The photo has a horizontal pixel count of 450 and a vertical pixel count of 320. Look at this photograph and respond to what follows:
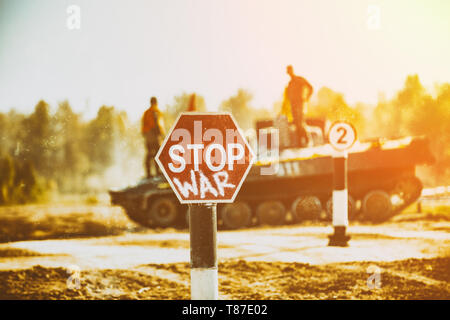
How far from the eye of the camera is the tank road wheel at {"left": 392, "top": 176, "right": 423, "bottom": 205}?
5.51 metres

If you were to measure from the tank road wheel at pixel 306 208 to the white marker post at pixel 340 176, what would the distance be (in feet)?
6.23

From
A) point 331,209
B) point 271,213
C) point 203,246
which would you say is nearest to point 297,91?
point 331,209

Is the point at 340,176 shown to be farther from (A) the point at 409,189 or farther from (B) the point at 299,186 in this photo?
(B) the point at 299,186

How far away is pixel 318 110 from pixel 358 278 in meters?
1.92

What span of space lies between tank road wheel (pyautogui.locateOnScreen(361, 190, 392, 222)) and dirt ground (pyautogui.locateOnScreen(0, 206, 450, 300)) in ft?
3.96

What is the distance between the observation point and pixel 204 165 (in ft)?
6.75

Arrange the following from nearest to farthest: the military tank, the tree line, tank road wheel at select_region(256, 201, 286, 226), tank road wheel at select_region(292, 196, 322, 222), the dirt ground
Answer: the dirt ground, the tree line, the military tank, tank road wheel at select_region(292, 196, 322, 222), tank road wheel at select_region(256, 201, 286, 226)

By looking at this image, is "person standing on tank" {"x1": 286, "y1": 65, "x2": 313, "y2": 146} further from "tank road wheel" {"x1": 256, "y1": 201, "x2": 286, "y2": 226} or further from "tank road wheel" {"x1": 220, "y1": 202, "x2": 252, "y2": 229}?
"tank road wheel" {"x1": 256, "y1": 201, "x2": 286, "y2": 226}

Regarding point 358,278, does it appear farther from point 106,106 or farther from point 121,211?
point 121,211

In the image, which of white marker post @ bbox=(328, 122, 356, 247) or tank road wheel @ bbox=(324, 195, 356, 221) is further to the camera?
tank road wheel @ bbox=(324, 195, 356, 221)

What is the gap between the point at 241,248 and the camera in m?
4.67

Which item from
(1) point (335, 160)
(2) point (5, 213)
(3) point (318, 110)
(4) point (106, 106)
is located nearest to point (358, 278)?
(1) point (335, 160)

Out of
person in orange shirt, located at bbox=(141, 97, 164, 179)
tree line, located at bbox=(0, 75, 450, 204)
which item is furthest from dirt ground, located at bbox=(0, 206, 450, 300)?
person in orange shirt, located at bbox=(141, 97, 164, 179)

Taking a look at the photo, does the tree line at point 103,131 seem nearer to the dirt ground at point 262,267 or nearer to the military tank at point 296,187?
the dirt ground at point 262,267
